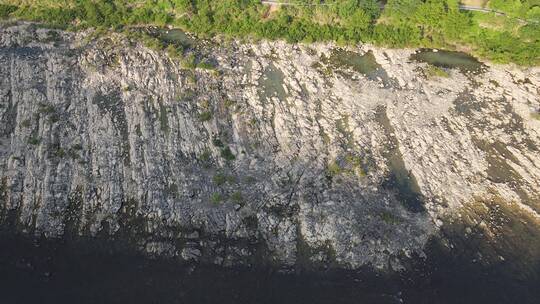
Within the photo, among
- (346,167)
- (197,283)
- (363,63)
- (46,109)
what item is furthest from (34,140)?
(363,63)

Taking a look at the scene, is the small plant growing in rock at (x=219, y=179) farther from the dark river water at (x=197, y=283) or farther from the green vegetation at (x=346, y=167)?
the green vegetation at (x=346, y=167)

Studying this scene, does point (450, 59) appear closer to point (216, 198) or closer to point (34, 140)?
point (216, 198)

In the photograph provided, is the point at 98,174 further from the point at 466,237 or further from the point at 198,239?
the point at 466,237

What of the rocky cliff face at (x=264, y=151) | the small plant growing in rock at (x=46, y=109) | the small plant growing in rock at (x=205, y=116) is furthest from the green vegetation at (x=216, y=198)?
the small plant growing in rock at (x=46, y=109)

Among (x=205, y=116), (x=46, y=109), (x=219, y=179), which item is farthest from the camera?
(x=205, y=116)

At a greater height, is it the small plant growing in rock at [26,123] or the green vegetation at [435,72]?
the green vegetation at [435,72]

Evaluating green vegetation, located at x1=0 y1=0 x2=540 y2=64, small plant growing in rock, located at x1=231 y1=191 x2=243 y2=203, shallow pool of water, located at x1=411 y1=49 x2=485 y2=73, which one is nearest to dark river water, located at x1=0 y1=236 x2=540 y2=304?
small plant growing in rock, located at x1=231 y1=191 x2=243 y2=203

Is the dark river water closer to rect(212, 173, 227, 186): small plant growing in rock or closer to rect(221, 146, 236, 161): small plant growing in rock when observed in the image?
rect(212, 173, 227, 186): small plant growing in rock
